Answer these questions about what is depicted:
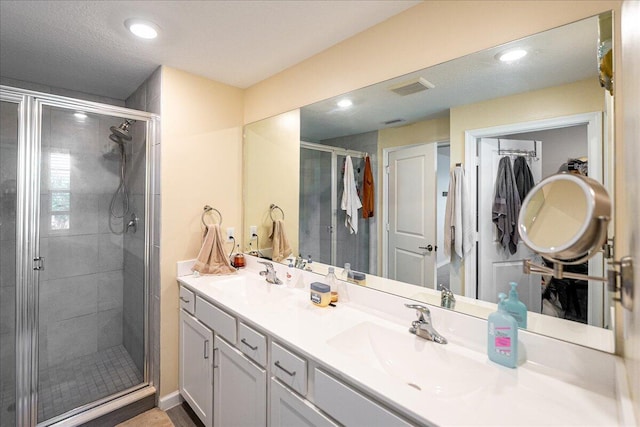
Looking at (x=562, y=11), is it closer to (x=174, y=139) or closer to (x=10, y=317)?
(x=174, y=139)

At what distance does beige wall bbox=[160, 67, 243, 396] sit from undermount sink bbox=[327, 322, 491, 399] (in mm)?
1435

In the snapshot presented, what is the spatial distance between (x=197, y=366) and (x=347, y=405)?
1269 millimetres

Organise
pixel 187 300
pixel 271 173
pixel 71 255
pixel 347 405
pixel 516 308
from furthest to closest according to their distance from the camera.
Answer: pixel 271 173, pixel 71 255, pixel 187 300, pixel 516 308, pixel 347 405

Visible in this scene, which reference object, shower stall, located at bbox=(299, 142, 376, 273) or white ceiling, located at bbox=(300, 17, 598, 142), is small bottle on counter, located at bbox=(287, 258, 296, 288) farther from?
white ceiling, located at bbox=(300, 17, 598, 142)

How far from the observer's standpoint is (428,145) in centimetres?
141

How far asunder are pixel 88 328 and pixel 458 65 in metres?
2.95

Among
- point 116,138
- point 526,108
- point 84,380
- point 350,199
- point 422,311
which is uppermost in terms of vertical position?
point 116,138

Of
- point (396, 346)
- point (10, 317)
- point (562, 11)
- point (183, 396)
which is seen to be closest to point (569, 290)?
point (396, 346)

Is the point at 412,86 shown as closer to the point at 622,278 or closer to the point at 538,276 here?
the point at 538,276

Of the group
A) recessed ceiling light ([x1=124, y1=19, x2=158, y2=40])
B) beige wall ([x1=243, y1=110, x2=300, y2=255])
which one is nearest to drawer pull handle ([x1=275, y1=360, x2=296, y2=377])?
beige wall ([x1=243, y1=110, x2=300, y2=255])

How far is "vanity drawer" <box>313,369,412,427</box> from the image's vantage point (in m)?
0.85

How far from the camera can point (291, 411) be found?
45.2 inches

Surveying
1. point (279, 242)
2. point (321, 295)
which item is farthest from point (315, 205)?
point (321, 295)

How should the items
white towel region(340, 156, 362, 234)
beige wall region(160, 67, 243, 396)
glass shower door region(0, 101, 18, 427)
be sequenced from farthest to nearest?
beige wall region(160, 67, 243, 396) → white towel region(340, 156, 362, 234) → glass shower door region(0, 101, 18, 427)
